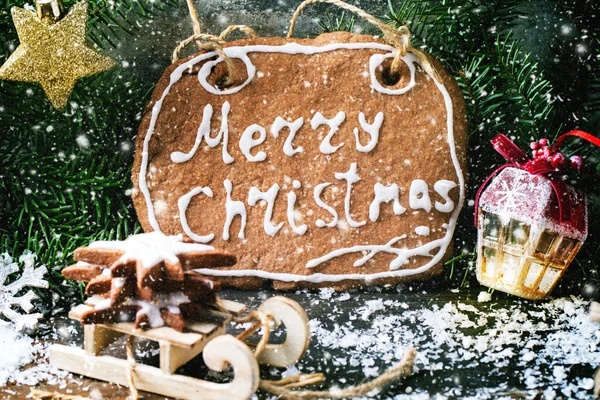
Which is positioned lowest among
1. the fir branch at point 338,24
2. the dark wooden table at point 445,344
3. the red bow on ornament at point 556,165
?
the dark wooden table at point 445,344

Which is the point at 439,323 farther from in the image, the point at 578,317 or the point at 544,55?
the point at 544,55

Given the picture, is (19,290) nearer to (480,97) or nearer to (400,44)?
(400,44)

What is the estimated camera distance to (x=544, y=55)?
4.25 ft

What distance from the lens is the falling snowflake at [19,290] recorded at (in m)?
0.94

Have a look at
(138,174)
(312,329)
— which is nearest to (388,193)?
(312,329)

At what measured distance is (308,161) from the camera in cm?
113

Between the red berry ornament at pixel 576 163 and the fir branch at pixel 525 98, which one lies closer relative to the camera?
the red berry ornament at pixel 576 163

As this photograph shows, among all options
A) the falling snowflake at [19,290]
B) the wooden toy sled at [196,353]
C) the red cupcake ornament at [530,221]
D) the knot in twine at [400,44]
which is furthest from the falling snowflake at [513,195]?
the falling snowflake at [19,290]

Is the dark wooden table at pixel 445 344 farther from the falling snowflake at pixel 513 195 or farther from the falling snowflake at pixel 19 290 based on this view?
the falling snowflake at pixel 513 195

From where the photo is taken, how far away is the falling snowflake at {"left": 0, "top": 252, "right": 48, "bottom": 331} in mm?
939

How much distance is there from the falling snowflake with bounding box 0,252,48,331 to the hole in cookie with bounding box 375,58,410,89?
2.18ft

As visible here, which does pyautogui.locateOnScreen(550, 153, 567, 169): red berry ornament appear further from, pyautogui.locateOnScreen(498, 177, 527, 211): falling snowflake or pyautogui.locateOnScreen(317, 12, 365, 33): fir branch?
pyautogui.locateOnScreen(317, 12, 365, 33): fir branch

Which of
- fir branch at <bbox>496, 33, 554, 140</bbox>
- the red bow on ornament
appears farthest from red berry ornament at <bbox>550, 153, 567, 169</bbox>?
fir branch at <bbox>496, 33, 554, 140</bbox>

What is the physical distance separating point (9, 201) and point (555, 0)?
3.78 ft
